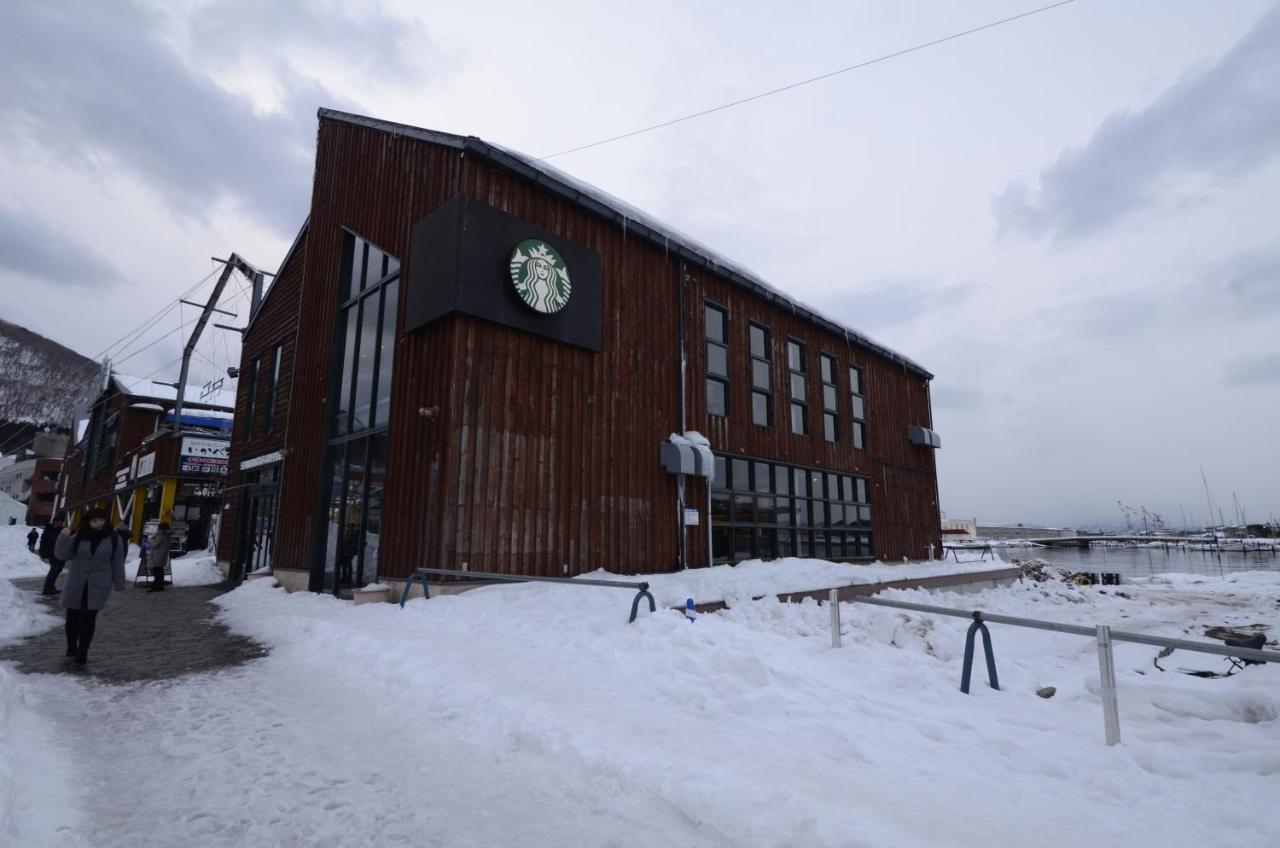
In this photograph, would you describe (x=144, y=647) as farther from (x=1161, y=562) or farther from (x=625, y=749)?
(x=1161, y=562)

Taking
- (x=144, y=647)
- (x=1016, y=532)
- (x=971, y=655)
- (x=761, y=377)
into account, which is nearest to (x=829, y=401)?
(x=761, y=377)

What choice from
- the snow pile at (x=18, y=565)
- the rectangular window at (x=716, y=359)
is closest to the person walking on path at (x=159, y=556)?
the snow pile at (x=18, y=565)

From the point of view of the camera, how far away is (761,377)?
718 inches

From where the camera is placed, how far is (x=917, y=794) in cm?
388

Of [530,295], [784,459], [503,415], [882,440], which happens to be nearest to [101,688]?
[503,415]

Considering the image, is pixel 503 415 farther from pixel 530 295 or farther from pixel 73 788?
pixel 73 788

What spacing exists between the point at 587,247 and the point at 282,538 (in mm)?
10360

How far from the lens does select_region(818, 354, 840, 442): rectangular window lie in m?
20.3

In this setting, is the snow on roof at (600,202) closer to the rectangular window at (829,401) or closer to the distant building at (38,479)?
the rectangular window at (829,401)

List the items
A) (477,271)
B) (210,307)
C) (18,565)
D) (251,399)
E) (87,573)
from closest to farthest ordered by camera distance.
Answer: (87,573) → (477,271) → (251,399) → (18,565) → (210,307)

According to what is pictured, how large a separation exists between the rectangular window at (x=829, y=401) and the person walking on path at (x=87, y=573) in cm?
1731

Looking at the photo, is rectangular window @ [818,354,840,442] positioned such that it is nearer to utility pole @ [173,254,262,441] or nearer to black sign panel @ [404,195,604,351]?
black sign panel @ [404,195,604,351]

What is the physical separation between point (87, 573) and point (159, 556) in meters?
10.0

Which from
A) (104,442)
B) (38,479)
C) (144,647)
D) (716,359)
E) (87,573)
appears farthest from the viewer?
(38,479)
